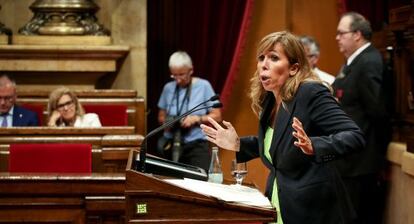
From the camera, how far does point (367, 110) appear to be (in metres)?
5.93

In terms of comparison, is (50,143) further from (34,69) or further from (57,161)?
(34,69)

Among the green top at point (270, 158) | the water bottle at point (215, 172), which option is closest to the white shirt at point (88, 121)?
the water bottle at point (215, 172)

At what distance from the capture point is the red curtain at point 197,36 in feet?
25.9

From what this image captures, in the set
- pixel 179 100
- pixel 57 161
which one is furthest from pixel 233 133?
pixel 179 100

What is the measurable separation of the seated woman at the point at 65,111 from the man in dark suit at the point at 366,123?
1.91 m

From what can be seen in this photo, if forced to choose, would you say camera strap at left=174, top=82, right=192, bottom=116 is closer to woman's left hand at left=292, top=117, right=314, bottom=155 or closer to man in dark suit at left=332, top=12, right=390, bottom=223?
man in dark suit at left=332, top=12, right=390, bottom=223

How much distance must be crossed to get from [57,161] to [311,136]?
2.00 metres

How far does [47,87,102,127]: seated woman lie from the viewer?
663 cm

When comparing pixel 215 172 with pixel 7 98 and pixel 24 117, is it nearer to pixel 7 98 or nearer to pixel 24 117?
pixel 24 117

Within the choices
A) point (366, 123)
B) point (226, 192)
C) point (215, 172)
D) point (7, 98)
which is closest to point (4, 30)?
point (7, 98)

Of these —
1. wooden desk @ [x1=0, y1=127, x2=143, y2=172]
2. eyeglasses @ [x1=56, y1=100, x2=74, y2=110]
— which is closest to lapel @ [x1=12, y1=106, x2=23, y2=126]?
eyeglasses @ [x1=56, y1=100, x2=74, y2=110]

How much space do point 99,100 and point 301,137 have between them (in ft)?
14.2

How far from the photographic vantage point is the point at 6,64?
758 cm

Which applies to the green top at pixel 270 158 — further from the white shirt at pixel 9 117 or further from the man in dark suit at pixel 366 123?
the white shirt at pixel 9 117
